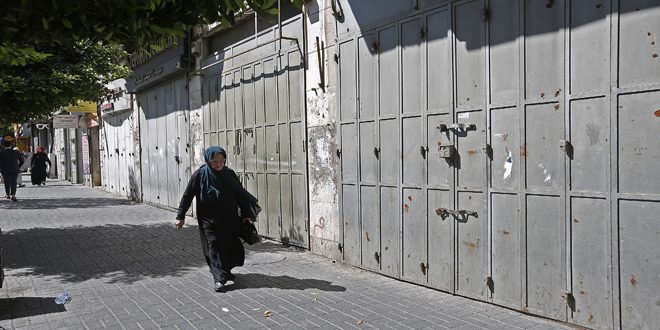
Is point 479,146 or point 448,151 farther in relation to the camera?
point 448,151

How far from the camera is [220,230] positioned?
6.36 m

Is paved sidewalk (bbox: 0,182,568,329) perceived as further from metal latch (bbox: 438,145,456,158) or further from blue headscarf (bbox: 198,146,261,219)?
metal latch (bbox: 438,145,456,158)

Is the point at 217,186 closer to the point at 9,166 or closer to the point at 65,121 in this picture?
the point at 9,166

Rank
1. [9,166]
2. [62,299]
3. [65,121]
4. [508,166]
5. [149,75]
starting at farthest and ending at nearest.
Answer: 1. [65,121]
2. [9,166]
3. [149,75]
4. [62,299]
5. [508,166]

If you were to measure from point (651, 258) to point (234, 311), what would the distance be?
361cm

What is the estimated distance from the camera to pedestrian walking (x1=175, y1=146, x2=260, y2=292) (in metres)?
6.31

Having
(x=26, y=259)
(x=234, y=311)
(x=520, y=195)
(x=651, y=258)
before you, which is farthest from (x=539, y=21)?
(x=26, y=259)

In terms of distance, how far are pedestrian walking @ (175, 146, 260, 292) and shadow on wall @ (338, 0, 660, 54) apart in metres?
2.33

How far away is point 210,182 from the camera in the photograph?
637 centimetres

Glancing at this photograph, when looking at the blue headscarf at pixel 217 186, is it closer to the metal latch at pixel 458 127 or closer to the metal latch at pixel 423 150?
the metal latch at pixel 423 150

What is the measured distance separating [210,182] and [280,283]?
4.72 ft

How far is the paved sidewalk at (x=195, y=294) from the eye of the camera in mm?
5027

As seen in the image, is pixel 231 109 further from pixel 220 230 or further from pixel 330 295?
pixel 330 295

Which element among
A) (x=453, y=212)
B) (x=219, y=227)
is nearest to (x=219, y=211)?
(x=219, y=227)
